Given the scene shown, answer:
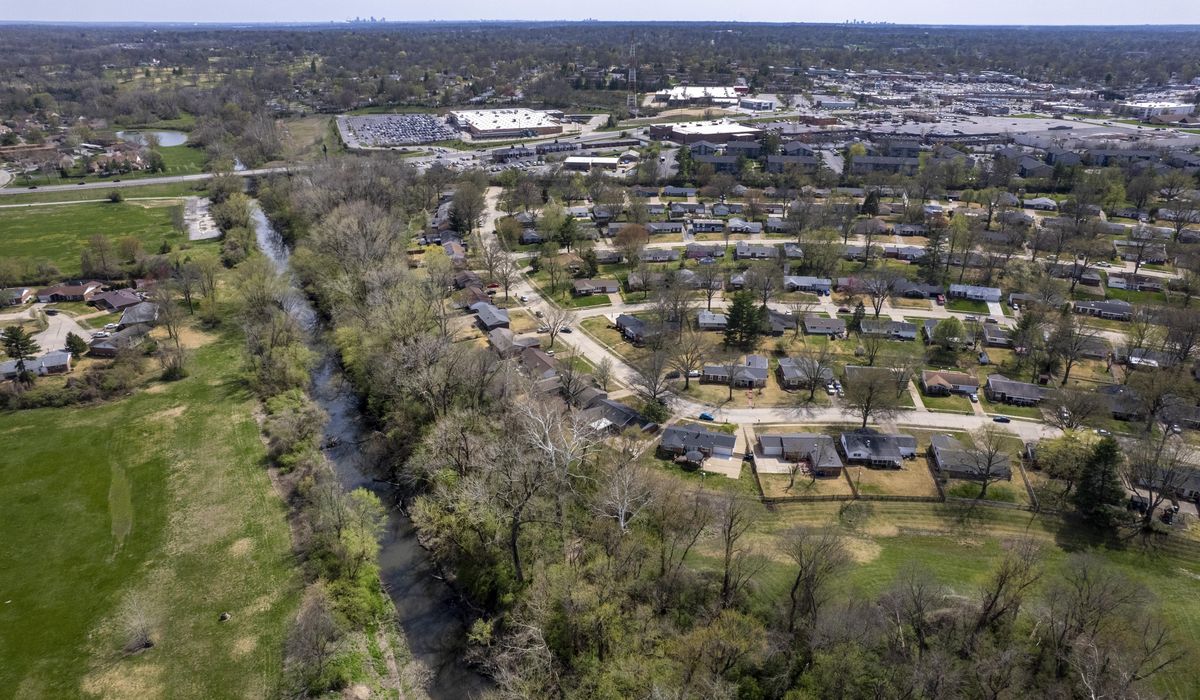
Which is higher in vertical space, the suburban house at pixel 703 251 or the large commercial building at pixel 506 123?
the large commercial building at pixel 506 123

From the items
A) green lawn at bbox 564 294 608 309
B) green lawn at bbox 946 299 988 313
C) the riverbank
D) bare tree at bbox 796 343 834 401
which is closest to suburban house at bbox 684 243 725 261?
green lawn at bbox 564 294 608 309

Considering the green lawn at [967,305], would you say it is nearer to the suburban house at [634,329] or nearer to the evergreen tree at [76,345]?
the suburban house at [634,329]

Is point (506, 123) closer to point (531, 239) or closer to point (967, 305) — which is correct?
point (531, 239)

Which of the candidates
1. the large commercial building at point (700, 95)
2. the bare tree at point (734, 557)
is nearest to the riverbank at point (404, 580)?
the bare tree at point (734, 557)

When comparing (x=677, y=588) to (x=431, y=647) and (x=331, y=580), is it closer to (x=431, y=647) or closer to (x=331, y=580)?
(x=431, y=647)

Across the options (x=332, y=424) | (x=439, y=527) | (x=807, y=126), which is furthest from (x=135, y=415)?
(x=807, y=126)

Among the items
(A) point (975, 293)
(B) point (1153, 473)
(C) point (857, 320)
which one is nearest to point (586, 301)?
(C) point (857, 320)

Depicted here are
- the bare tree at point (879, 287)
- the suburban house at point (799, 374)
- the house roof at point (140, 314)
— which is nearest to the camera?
the suburban house at point (799, 374)
